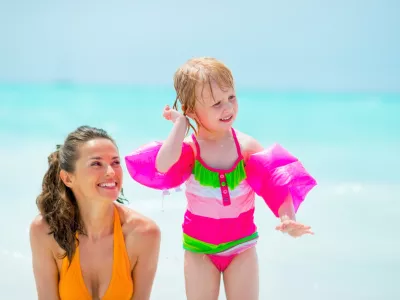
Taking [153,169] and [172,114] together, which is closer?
[172,114]

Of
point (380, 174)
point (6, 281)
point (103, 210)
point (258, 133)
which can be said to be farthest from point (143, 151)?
point (258, 133)

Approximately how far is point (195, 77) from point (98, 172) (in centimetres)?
64

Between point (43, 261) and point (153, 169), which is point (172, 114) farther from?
point (43, 261)

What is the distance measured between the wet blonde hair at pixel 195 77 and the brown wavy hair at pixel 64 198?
425 millimetres

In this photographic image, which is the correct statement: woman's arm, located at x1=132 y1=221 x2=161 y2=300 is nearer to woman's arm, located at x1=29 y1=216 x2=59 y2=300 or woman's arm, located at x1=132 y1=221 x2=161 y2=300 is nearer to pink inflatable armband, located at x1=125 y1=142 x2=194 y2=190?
pink inflatable armband, located at x1=125 y1=142 x2=194 y2=190

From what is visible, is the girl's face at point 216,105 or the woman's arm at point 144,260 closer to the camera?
the girl's face at point 216,105

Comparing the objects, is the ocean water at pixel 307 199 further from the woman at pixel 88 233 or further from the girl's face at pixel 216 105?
the girl's face at pixel 216 105

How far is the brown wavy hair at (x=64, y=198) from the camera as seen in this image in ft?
10.6

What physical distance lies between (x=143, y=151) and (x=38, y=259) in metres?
0.73

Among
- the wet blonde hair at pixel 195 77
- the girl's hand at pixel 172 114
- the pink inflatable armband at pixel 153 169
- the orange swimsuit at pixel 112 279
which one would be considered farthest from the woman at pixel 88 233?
the wet blonde hair at pixel 195 77

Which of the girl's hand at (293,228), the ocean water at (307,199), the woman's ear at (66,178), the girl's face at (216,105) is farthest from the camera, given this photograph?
the ocean water at (307,199)

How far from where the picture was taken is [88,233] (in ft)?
11.0

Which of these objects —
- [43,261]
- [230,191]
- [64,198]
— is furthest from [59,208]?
[230,191]

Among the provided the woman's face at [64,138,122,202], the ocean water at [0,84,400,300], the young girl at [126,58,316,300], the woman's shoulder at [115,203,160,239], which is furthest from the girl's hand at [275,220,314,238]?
the ocean water at [0,84,400,300]
